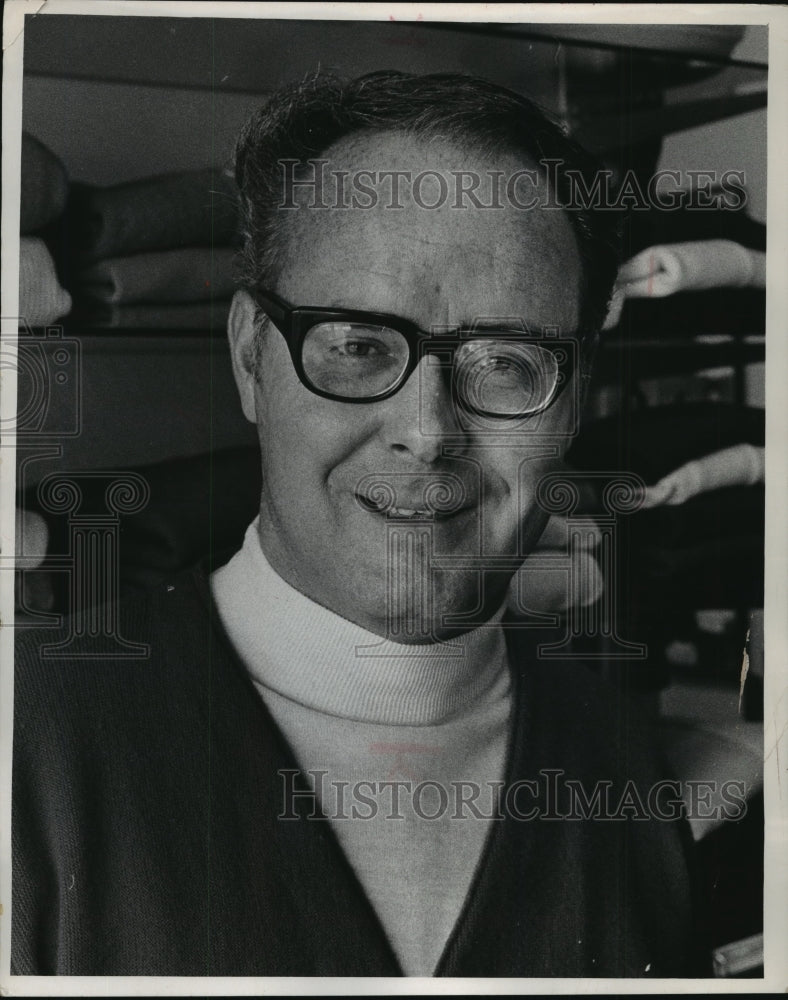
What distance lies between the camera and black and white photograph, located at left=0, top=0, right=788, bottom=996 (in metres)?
0.94

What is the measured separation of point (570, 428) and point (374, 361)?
218mm

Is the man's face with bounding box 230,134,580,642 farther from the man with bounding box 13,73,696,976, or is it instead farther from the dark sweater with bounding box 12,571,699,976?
the dark sweater with bounding box 12,571,699,976

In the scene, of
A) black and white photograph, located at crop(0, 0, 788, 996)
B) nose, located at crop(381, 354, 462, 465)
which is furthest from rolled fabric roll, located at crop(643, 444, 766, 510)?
nose, located at crop(381, 354, 462, 465)

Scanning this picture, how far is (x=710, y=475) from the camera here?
0.99 m

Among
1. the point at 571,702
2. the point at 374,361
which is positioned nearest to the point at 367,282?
the point at 374,361

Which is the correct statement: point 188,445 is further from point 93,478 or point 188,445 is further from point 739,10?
point 739,10

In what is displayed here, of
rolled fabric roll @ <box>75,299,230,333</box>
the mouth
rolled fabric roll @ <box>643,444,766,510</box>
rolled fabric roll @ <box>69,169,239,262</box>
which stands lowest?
the mouth

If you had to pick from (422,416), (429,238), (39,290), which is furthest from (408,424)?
(39,290)

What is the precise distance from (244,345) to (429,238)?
0.22m

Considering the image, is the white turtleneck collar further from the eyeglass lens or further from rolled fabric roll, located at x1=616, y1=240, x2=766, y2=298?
rolled fabric roll, located at x1=616, y1=240, x2=766, y2=298

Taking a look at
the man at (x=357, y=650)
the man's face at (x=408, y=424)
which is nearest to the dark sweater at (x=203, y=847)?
the man at (x=357, y=650)

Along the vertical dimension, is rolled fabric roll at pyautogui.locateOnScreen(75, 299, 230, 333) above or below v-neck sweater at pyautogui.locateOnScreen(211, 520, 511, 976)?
above

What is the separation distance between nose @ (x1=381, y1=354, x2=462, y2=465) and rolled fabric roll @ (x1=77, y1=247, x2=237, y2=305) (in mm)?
214

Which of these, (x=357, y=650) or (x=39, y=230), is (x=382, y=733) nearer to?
(x=357, y=650)
